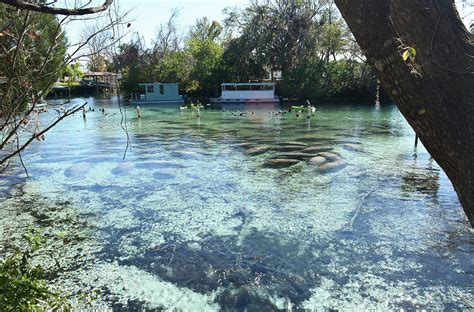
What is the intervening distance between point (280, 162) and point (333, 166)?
1.65 m

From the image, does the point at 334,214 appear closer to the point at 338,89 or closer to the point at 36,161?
the point at 36,161

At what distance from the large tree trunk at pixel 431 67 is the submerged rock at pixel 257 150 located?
12.0 meters

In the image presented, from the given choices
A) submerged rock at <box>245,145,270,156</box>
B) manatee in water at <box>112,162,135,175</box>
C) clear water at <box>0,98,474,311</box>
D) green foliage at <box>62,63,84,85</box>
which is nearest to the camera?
green foliage at <box>62,63,84,85</box>

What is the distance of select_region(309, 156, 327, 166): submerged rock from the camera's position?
1203 cm

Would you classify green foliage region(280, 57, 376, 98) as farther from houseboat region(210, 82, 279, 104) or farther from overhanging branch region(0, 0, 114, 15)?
overhanging branch region(0, 0, 114, 15)

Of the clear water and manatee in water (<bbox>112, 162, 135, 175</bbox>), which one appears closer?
the clear water

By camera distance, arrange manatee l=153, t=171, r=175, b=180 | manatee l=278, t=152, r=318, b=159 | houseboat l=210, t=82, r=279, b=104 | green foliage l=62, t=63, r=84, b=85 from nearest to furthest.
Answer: green foliage l=62, t=63, r=84, b=85, manatee l=153, t=171, r=175, b=180, manatee l=278, t=152, r=318, b=159, houseboat l=210, t=82, r=279, b=104

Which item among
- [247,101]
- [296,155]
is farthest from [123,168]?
[247,101]

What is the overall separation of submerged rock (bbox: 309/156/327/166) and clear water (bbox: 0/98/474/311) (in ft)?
0.90

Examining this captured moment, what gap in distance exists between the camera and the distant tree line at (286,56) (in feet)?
123

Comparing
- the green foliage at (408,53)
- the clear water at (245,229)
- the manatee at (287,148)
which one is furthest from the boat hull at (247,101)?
the green foliage at (408,53)

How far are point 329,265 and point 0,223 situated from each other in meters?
6.02

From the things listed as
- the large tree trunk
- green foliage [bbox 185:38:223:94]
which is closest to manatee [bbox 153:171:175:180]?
the large tree trunk

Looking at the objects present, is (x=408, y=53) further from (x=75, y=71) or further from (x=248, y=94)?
(x=248, y=94)
